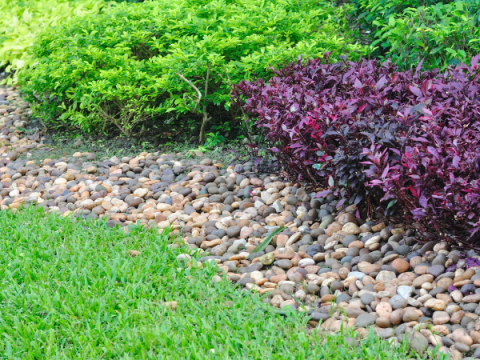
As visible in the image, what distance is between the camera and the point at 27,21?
7863 millimetres

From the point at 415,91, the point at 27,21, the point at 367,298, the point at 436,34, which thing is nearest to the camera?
the point at 367,298

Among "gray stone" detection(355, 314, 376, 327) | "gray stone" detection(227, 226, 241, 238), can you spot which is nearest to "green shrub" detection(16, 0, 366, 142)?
"gray stone" detection(227, 226, 241, 238)

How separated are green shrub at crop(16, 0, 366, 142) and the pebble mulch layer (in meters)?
0.59

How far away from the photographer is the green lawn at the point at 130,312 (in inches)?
99.1

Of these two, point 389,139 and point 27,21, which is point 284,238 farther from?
point 27,21

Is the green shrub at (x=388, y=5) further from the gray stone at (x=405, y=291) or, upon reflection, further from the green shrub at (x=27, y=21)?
the green shrub at (x=27, y=21)

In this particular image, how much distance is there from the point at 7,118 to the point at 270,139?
4.07m

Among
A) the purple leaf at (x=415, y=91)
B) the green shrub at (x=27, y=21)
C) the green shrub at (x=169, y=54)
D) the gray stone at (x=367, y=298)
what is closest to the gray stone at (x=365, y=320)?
the gray stone at (x=367, y=298)

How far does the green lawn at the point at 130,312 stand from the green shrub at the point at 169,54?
74.4 inches

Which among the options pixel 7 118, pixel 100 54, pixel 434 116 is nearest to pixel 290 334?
pixel 434 116

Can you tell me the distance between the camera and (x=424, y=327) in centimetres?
257

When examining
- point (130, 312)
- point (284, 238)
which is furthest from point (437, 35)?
point (130, 312)

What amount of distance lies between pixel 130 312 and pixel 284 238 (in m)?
1.18

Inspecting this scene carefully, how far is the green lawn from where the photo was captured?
2.52 m
